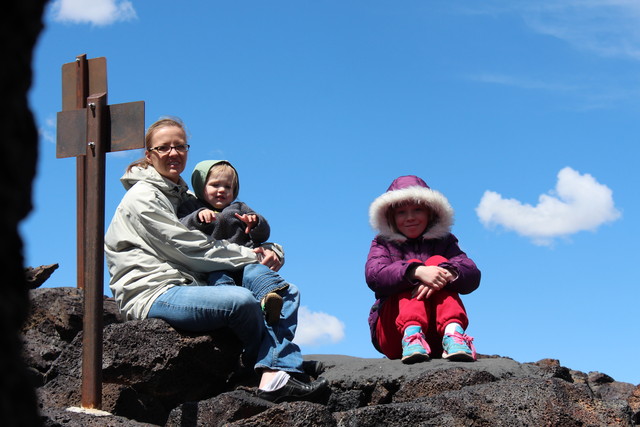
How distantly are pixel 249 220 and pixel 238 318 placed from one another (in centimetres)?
91

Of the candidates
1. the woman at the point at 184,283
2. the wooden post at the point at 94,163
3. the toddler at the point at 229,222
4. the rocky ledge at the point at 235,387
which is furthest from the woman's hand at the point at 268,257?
the wooden post at the point at 94,163

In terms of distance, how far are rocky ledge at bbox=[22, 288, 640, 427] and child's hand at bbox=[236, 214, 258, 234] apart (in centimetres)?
93

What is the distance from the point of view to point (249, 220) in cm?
743

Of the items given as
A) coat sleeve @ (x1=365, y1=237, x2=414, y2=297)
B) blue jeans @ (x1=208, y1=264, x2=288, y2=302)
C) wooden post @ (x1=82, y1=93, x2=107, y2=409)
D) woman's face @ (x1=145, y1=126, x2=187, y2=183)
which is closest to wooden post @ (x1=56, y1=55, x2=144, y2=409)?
wooden post @ (x1=82, y1=93, x2=107, y2=409)

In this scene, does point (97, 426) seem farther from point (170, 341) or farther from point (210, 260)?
point (210, 260)

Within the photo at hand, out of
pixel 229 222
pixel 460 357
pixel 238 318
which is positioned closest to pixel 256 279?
pixel 238 318

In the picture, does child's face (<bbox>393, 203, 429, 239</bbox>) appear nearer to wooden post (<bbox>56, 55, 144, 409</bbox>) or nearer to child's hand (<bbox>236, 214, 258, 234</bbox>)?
child's hand (<bbox>236, 214, 258, 234</bbox>)

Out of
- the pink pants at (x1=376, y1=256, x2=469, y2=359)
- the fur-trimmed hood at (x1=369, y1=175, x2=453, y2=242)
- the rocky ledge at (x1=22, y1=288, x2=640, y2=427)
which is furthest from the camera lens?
the fur-trimmed hood at (x1=369, y1=175, x2=453, y2=242)

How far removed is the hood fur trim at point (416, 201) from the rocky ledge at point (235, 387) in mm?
1216

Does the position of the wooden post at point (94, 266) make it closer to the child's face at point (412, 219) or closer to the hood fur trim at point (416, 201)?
the hood fur trim at point (416, 201)

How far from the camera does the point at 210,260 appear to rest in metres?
7.19

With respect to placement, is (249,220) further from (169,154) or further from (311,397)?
(311,397)

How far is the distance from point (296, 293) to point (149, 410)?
Result: 1.54 metres

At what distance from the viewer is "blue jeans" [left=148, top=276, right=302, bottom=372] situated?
690cm
